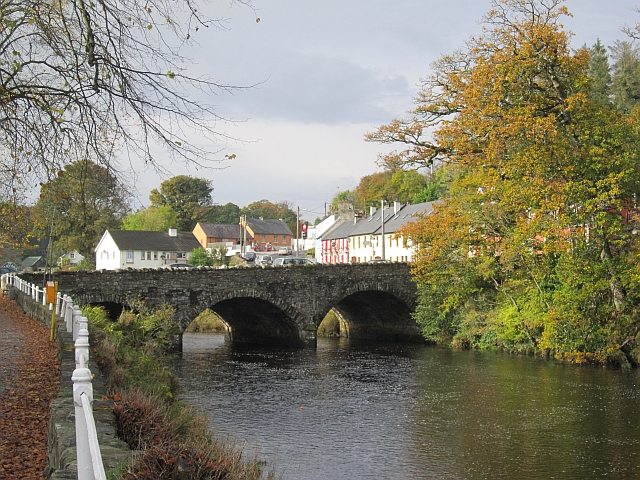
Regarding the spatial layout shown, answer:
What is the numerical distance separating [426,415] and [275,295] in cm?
1741

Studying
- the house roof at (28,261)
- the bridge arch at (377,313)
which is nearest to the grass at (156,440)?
the bridge arch at (377,313)

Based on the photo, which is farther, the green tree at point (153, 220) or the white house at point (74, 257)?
the green tree at point (153, 220)

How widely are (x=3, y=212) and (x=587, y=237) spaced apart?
22.4m

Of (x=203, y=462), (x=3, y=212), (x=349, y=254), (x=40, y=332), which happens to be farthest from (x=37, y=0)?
(x=349, y=254)

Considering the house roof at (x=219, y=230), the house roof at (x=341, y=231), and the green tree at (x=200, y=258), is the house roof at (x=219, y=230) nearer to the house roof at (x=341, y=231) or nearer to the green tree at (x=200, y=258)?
the green tree at (x=200, y=258)

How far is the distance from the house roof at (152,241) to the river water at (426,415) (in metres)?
41.5

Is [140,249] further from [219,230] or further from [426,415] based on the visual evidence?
[426,415]

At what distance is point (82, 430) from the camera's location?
4.00 m

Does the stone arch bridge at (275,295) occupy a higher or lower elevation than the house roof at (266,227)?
lower

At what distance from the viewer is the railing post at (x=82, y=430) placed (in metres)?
3.63

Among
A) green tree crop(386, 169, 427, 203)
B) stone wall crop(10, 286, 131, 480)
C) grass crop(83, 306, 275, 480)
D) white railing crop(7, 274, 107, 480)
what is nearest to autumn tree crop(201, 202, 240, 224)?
green tree crop(386, 169, 427, 203)

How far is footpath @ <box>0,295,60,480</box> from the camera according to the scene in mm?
6734

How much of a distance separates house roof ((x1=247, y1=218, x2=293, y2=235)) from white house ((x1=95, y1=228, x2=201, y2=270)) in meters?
17.3

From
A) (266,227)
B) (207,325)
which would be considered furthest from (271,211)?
(207,325)
